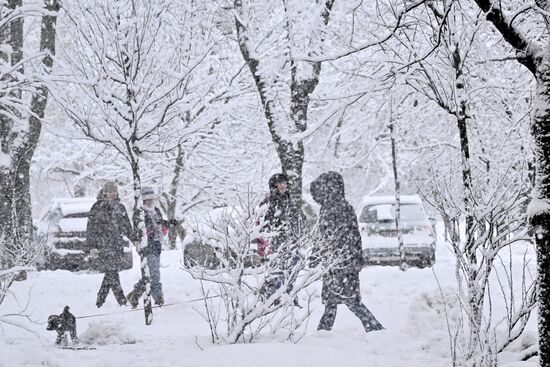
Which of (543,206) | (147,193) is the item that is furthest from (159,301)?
(543,206)

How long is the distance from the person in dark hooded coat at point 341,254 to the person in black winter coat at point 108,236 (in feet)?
11.9

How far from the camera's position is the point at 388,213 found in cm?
1404

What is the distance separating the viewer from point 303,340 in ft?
20.7

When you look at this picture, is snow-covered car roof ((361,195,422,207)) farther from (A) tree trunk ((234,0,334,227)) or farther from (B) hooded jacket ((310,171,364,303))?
(B) hooded jacket ((310,171,364,303))

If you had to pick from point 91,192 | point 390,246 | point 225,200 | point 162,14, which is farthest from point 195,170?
point 91,192

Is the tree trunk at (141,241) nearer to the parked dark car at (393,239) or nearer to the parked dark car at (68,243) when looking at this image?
the parked dark car at (68,243)

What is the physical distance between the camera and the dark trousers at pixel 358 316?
22.5 ft

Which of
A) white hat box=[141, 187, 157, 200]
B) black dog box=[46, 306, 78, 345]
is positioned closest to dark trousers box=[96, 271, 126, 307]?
white hat box=[141, 187, 157, 200]

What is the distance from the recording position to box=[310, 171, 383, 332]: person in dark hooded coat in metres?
6.89

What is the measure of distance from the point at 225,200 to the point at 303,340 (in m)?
12.7

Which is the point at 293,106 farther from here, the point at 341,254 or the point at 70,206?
the point at 70,206

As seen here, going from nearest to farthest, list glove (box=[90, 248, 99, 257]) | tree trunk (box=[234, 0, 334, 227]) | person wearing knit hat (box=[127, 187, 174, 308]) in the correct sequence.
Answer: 1. person wearing knit hat (box=[127, 187, 174, 308])
2. glove (box=[90, 248, 99, 257])
3. tree trunk (box=[234, 0, 334, 227])

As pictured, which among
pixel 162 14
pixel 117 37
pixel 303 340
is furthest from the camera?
pixel 162 14

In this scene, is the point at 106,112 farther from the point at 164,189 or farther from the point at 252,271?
the point at 164,189
